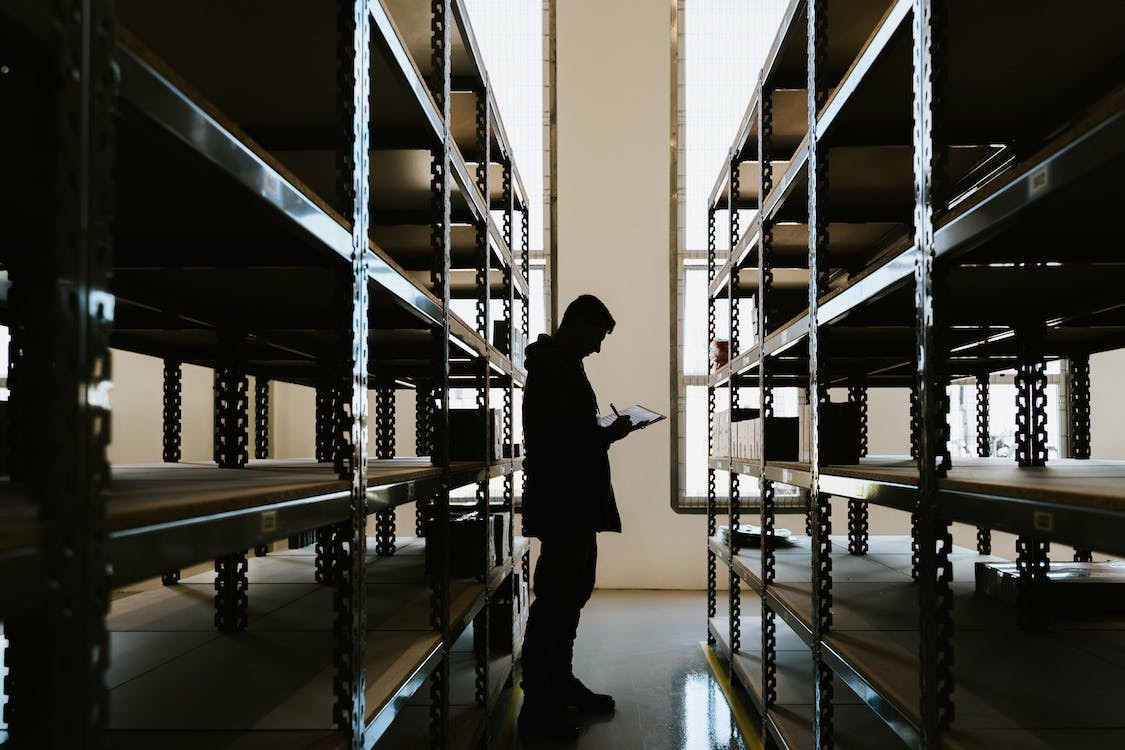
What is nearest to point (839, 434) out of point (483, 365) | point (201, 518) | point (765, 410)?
point (765, 410)

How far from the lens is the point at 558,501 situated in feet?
9.18

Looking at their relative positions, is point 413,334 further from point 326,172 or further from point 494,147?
point 494,147

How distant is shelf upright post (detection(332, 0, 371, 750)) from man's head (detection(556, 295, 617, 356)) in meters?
1.60

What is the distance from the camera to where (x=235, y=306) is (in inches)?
83.7

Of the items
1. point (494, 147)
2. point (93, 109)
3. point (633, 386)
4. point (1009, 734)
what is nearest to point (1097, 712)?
point (1009, 734)

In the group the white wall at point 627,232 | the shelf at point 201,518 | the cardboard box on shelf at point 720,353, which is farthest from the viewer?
the white wall at point 627,232

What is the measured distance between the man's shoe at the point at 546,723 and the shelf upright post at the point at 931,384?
1845mm

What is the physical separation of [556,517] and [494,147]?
72.0 inches

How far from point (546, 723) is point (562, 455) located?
1066 millimetres

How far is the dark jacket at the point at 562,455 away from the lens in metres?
2.81

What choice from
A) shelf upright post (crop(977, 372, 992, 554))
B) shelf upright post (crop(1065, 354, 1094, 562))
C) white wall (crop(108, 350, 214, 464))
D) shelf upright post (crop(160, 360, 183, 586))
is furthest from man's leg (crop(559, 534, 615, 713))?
white wall (crop(108, 350, 214, 464))

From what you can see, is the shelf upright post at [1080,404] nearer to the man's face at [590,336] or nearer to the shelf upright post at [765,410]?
the shelf upright post at [765,410]

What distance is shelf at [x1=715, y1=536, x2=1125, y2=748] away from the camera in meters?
1.47

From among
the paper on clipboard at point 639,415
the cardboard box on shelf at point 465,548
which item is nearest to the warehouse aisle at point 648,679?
the cardboard box on shelf at point 465,548
